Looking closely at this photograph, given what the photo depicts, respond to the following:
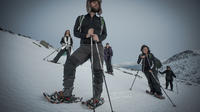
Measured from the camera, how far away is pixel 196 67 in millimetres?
23234

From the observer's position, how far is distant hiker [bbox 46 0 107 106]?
2.24 m

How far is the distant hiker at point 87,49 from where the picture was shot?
2240mm

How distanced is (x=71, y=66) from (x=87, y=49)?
22.1 inches

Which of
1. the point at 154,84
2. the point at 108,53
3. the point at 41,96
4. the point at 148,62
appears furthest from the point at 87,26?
the point at 108,53

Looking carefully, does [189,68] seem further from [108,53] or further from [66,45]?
[66,45]

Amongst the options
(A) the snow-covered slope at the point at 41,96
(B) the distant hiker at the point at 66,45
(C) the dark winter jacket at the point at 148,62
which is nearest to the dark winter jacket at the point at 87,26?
(A) the snow-covered slope at the point at 41,96

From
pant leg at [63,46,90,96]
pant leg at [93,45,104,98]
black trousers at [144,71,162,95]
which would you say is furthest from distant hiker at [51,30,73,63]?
black trousers at [144,71,162,95]

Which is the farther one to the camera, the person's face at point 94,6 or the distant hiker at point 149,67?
the distant hiker at point 149,67

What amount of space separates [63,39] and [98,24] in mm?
4706

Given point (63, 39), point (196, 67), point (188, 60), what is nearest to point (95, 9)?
point (63, 39)

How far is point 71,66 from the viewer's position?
2277mm

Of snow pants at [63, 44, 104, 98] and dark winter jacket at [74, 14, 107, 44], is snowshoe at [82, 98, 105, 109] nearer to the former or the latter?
snow pants at [63, 44, 104, 98]

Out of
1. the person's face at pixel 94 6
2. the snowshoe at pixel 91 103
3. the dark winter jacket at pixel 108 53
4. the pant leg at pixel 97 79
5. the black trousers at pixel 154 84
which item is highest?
the person's face at pixel 94 6

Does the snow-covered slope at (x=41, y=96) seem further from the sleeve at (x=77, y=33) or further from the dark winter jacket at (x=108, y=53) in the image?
the dark winter jacket at (x=108, y=53)
